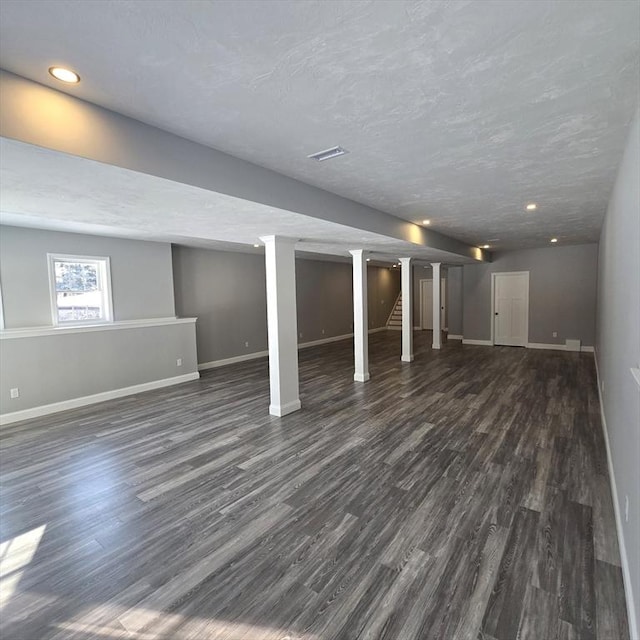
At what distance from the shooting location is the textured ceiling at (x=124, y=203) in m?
1.87

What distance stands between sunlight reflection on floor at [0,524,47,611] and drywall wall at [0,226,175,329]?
11.4ft

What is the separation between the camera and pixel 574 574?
187cm

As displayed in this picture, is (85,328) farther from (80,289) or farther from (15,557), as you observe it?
(15,557)

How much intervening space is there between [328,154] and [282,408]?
318cm

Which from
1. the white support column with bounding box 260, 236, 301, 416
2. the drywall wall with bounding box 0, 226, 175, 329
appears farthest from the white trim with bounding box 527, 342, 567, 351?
the drywall wall with bounding box 0, 226, 175, 329

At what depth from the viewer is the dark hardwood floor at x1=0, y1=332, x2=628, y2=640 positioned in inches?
65.8

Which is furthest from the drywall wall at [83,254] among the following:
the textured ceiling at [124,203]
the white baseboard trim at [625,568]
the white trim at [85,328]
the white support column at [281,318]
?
the white baseboard trim at [625,568]

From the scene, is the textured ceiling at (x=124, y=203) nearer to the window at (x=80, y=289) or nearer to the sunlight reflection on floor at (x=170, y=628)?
the window at (x=80, y=289)

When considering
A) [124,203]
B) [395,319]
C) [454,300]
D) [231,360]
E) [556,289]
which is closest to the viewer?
[124,203]

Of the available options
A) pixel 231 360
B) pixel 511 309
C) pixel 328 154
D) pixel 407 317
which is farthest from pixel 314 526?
pixel 511 309

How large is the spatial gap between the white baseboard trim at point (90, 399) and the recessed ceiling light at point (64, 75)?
471cm

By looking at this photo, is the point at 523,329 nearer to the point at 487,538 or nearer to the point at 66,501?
the point at 487,538

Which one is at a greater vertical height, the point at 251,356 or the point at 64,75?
the point at 64,75

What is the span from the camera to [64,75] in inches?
61.4
